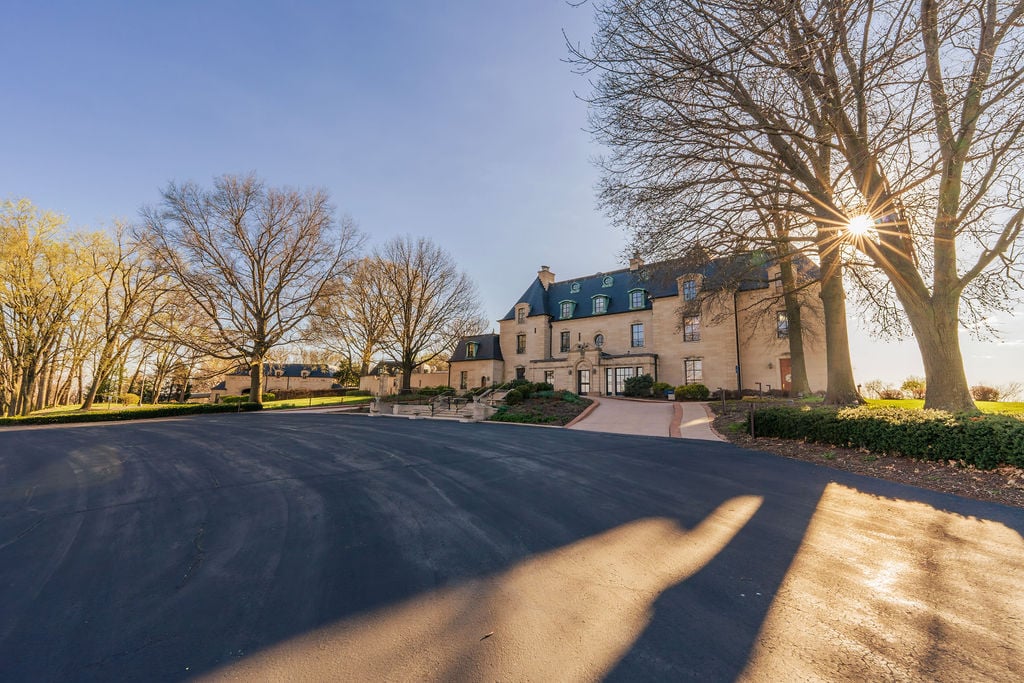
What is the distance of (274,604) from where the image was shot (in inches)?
115

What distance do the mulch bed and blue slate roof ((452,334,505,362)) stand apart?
27703 mm

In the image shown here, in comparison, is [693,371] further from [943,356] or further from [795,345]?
[943,356]

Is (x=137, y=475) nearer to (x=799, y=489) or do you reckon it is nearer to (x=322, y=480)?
(x=322, y=480)

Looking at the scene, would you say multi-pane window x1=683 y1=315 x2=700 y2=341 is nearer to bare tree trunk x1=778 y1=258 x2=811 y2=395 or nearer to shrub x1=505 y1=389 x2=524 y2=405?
bare tree trunk x1=778 y1=258 x2=811 y2=395

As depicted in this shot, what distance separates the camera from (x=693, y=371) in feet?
87.8

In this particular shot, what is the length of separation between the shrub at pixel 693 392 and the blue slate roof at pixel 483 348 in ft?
54.7

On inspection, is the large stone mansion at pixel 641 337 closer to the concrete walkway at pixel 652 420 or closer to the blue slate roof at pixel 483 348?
the blue slate roof at pixel 483 348

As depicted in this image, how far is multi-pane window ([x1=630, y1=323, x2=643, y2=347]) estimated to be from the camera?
30.2 m

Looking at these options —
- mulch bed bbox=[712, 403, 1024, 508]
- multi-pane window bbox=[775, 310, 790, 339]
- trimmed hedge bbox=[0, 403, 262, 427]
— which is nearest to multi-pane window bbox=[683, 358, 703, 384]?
multi-pane window bbox=[775, 310, 790, 339]

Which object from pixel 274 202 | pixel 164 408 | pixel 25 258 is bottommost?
pixel 164 408

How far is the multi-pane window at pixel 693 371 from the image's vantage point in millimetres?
26494

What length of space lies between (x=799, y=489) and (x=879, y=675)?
189 inches

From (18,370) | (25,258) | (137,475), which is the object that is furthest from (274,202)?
(137,475)

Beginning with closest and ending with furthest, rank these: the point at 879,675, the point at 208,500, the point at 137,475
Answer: the point at 879,675
the point at 208,500
the point at 137,475
